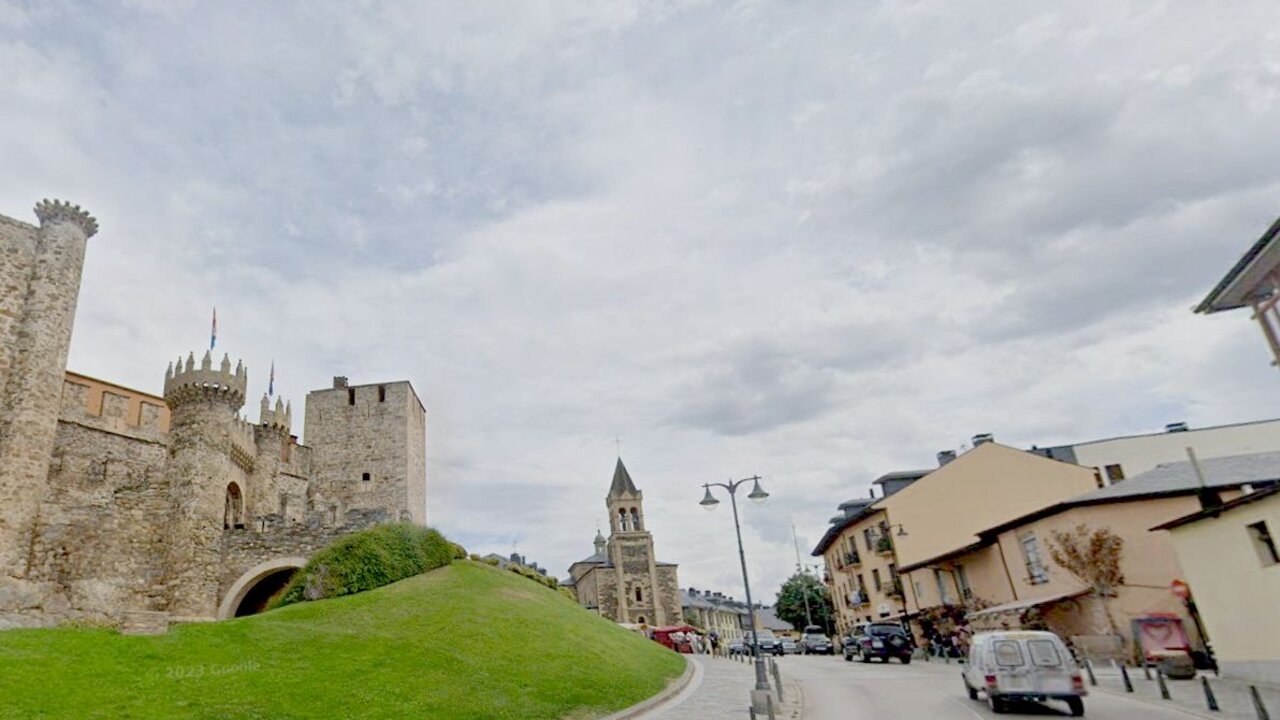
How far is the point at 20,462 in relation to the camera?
24359mm

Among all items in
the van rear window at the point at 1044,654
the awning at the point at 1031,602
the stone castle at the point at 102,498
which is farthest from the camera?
the awning at the point at 1031,602

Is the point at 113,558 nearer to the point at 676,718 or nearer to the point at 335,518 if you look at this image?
the point at 335,518

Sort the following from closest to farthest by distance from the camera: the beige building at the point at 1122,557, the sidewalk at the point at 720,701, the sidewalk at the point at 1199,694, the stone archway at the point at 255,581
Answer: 1. the sidewalk at the point at 1199,694
2. the sidewalk at the point at 720,701
3. the beige building at the point at 1122,557
4. the stone archway at the point at 255,581

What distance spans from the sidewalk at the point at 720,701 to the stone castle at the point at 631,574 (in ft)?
141

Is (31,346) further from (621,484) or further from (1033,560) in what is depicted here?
(621,484)

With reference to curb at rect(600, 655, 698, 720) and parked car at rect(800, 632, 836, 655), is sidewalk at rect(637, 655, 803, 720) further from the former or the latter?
parked car at rect(800, 632, 836, 655)

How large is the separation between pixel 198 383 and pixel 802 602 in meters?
68.9

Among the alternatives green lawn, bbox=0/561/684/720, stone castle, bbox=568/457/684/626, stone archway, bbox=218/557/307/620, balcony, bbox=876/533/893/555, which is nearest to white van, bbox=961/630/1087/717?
green lawn, bbox=0/561/684/720

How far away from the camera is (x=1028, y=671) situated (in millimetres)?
14438

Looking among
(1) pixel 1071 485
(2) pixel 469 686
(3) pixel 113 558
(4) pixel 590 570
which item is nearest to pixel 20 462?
(3) pixel 113 558

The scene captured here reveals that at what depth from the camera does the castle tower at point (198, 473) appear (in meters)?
25.3

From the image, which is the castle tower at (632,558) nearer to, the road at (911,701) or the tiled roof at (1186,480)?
the road at (911,701)

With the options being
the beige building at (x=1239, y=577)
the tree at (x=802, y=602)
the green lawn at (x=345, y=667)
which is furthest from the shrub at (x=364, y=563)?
the tree at (x=802, y=602)

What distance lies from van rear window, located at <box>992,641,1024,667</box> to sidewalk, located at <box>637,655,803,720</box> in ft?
15.2
